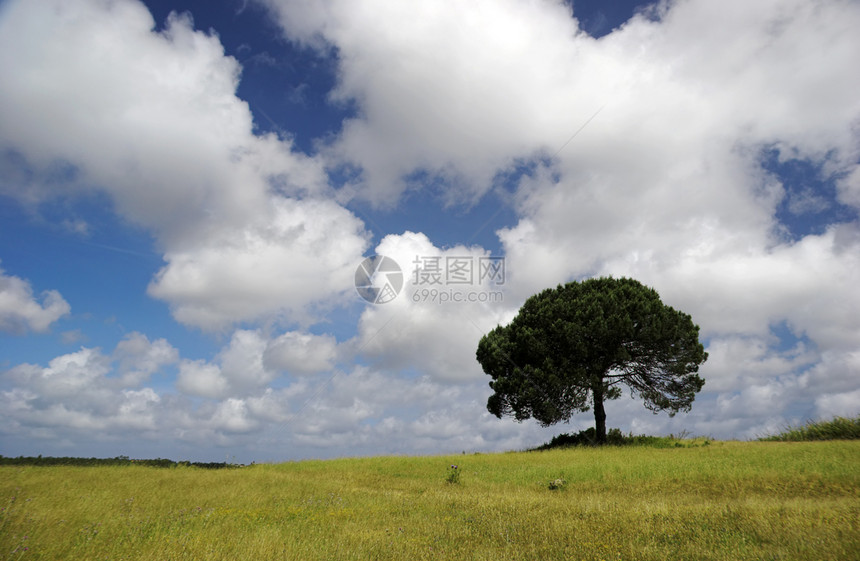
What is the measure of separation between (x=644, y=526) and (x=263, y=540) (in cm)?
760

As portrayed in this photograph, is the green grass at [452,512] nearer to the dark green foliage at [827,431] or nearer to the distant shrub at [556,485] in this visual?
the distant shrub at [556,485]

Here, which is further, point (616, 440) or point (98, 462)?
point (616, 440)

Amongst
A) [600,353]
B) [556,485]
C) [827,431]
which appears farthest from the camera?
[600,353]

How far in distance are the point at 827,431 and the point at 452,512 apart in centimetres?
2556

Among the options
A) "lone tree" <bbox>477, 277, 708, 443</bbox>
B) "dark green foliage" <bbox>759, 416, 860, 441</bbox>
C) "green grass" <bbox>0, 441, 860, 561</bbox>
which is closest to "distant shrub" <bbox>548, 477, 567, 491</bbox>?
"green grass" <bbox>0, 441, 860, 561</bbox>

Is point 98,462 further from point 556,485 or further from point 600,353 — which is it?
point 600,353

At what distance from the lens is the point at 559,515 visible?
445 inches

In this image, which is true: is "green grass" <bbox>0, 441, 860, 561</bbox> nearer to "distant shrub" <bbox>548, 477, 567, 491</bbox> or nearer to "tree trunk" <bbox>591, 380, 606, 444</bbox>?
"distant shrub" <bbox>548, 477, 567, 491</bbox>

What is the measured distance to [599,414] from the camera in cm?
3145

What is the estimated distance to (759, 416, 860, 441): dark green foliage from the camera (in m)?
25.1

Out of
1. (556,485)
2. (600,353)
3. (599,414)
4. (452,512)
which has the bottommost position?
(452,512)

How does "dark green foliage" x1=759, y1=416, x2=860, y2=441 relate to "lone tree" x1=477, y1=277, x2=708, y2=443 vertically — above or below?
below

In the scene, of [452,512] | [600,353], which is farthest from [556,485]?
[600,353]

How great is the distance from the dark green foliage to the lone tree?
517 centimetres
